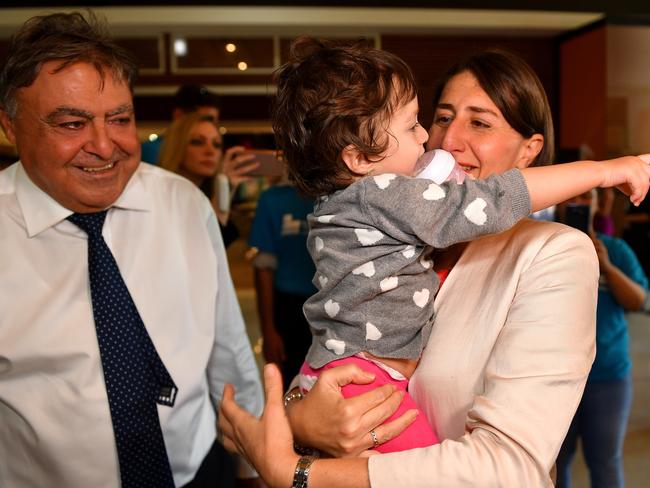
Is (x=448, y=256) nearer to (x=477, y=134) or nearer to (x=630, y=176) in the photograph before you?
(x=477, y=134)

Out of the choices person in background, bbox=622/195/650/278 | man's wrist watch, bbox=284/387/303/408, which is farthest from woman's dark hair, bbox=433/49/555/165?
person in background, bbox=622/195/650/278

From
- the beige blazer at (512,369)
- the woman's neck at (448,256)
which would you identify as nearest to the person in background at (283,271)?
the woman's neck at (448,256)

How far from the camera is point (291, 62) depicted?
136 centimetres

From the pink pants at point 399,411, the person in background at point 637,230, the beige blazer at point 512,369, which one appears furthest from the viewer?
the person in background at point 637,230

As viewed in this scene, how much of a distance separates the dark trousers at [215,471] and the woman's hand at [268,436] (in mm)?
696

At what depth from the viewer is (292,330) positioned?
3.50 meters

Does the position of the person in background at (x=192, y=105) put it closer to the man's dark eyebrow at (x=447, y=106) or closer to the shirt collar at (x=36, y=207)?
the shirt collar at (x=36, y=207)

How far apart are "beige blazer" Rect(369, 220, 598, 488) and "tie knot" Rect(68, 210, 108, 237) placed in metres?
1.01

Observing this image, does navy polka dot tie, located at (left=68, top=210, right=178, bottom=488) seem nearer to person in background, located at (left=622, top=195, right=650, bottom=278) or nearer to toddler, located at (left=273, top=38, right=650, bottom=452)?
toddler, located at (left=273, top=38, right=650, bottom=452)

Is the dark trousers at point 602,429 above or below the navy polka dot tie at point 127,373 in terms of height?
below

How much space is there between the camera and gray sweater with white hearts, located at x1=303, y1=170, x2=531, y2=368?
1127 millimetres

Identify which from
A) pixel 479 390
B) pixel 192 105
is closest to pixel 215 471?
pixel 479 390

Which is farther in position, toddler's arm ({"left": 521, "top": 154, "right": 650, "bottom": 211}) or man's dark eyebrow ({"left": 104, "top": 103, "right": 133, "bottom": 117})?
man's dark eyebrow ({"left": 104, "top": 103, "right": 133, "bottom": 117})

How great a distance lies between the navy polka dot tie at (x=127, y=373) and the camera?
1.71m
